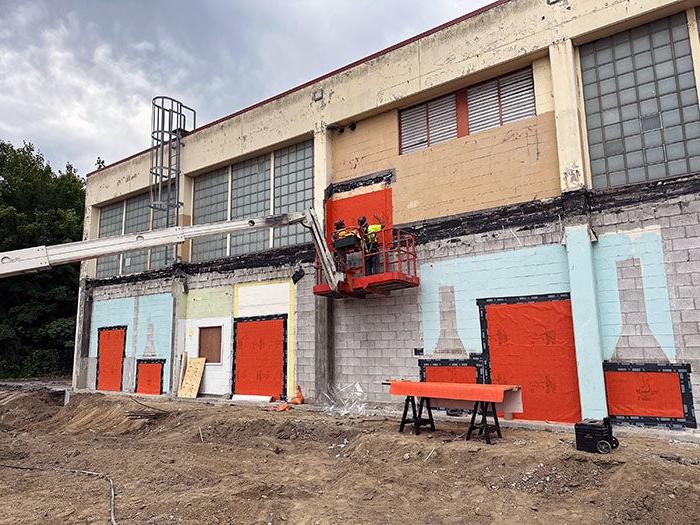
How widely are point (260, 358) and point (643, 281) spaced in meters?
10.4

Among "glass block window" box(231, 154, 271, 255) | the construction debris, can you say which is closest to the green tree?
"glass block window" box(231, 154, 271, 255)

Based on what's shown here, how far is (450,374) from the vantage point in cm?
1192

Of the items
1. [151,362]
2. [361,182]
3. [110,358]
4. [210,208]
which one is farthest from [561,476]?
[110,358]

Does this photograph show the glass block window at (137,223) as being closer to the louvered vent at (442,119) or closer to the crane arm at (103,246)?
the crane arm at (103,246)

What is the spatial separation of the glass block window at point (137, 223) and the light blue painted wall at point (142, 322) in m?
1.36

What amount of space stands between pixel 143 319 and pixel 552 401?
14.5m

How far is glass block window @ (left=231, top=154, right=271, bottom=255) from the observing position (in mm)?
16594

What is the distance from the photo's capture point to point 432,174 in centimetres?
1309

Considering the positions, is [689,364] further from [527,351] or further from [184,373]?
[184,373]

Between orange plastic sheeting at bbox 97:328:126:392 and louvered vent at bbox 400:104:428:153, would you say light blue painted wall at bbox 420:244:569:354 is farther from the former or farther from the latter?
orange plastic sheeting at bbox 97:328:126:392

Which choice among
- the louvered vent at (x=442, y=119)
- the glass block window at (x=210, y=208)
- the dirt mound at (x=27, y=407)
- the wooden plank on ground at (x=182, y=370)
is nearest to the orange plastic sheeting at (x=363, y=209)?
the louvered vent at (x=442, y=119)

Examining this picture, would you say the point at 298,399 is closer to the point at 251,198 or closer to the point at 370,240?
the point at 370,240

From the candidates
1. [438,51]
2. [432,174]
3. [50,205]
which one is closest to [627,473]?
[432,174]

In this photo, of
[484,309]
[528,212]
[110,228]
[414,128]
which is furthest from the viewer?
[110,228]
